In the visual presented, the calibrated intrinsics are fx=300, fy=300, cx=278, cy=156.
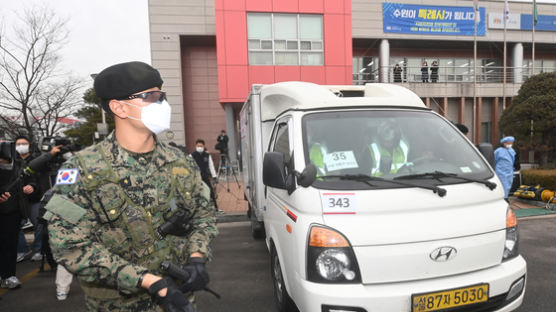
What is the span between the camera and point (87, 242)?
4.45 ft

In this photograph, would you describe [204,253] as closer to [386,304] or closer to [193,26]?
[386,304]

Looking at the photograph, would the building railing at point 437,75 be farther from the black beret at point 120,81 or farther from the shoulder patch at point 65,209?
the shoulder patch at point 65,209

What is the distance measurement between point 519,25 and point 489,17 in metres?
2.61

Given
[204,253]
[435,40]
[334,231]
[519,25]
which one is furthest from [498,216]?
[519,25]

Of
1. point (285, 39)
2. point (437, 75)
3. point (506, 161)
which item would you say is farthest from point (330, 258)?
point (437, 75)

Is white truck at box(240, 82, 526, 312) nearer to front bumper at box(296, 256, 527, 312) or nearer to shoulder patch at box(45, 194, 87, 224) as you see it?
front bumper at box(296, 256, 527, 312)

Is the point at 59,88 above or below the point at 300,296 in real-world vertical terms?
above

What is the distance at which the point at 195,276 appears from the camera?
1458 millimetres

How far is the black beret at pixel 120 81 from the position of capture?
1.53m

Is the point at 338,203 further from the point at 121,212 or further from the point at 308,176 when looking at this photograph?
the point at 121,212

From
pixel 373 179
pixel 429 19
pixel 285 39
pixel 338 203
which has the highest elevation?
pixel 429 19

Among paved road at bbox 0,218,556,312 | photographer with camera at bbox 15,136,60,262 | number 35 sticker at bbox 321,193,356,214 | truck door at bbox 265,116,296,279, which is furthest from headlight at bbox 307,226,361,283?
photographer with camera at bbox 15,136,60,262

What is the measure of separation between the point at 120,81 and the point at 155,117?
24cm

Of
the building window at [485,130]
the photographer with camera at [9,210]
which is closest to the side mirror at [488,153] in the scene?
the photographer with camera at [9,210]
